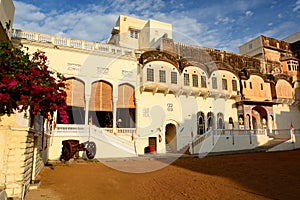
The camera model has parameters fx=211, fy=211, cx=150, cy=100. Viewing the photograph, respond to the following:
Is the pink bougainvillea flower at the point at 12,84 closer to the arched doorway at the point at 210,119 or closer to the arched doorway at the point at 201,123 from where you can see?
the arched doorway at the point at 201,123

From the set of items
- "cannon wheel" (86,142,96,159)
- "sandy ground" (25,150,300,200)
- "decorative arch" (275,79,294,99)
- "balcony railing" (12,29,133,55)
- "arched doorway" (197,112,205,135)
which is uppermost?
"balcony railing" (12,29,133,55)

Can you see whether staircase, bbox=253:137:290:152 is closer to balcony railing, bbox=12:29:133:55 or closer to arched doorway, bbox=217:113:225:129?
arched doorway, bbox=217:113:225:129

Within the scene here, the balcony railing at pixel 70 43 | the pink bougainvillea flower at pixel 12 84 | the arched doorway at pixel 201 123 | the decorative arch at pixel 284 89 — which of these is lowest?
the arched doorway at pixel 201 123

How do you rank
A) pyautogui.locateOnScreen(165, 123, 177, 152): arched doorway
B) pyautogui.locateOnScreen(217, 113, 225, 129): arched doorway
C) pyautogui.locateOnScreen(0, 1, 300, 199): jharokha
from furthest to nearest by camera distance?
pyautogui.locateOnScreen(217, 113, 225, 129): arched doorway, pyautogui.locateOnScreen(165, 123, 177, 152): arched doorway, pyautogui.locateOnScreen(0, 1, 300, 199): jharokha

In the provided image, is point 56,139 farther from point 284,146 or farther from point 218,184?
point 284,146

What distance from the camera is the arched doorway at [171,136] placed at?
21528mm

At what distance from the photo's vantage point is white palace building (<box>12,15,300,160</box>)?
57.5ft

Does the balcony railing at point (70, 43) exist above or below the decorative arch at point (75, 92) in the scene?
above

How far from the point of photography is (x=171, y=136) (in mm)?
22453

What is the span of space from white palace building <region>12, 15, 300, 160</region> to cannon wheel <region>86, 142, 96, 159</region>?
0.46 m

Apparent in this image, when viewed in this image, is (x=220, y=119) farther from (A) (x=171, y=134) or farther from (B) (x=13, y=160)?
(B) (x=13, y=160)

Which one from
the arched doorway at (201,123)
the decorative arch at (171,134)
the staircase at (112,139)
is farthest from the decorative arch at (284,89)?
the staircase at (112,139)

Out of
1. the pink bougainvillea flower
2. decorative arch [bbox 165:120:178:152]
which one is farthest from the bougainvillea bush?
decorative arch [bbox 165:120:178:152]

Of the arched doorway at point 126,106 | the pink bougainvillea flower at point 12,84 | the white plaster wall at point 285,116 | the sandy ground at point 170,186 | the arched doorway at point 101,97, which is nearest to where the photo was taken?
the pink bougainvillea flower at point 12,84
